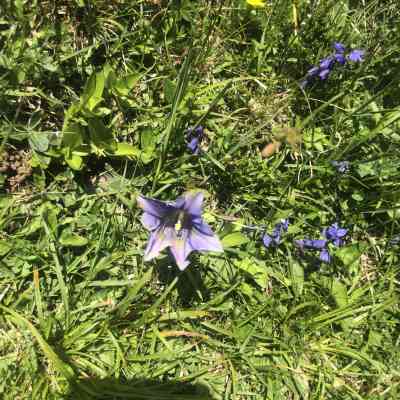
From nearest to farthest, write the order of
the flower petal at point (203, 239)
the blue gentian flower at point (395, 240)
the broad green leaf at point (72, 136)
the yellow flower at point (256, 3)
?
the flower petal at point (203, 239), the broad green leaf at point (72, 136), the yellow flower at point (256, 3), the blue gentian flower at point (395, 240)

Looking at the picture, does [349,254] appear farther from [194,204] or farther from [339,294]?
[194,204]

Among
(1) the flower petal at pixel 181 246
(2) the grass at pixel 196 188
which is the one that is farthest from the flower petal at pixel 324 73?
(1) the flower petal at pixel 181 246

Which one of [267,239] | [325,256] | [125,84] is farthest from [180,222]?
[325,256]

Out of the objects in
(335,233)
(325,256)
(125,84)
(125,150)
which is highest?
(125,84)

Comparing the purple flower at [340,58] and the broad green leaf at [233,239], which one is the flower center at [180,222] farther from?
the purple flower at [340,58]

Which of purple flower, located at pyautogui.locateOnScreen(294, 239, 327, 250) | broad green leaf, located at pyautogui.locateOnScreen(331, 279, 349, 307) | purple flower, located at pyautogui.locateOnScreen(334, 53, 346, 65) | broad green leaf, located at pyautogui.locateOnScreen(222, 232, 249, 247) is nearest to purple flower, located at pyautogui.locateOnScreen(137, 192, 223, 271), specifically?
broad green leaf, located at pyautogui.locateOnScreen(222, 232, 249, 247)

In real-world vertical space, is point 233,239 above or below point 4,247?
above
